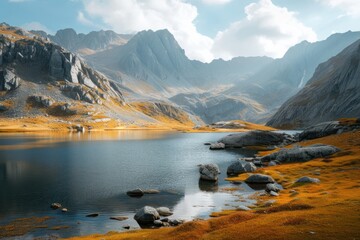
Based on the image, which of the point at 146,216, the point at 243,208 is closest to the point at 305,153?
the point at 243,208

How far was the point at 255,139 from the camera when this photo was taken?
14700cm

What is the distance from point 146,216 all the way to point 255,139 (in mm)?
115330

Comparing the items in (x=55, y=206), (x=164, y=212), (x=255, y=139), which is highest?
(x=255, y=139)

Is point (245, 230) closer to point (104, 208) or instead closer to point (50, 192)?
point (104, 208)

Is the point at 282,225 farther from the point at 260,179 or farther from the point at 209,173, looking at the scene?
the point at 209,173

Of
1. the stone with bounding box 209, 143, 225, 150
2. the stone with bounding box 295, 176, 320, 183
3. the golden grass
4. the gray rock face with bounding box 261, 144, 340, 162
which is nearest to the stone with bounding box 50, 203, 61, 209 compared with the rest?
the golden grass

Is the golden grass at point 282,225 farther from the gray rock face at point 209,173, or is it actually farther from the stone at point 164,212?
the gray rock face at point 209,173

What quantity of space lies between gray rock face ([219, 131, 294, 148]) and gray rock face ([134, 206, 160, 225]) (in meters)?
107

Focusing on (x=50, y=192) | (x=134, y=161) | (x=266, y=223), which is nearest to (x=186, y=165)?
(x=134, y=161)

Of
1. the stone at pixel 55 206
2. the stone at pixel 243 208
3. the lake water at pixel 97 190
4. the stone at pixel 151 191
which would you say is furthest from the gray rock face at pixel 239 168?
the stone at pixel 55 206

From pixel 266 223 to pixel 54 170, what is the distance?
61972 mm

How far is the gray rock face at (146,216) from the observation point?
39344mm

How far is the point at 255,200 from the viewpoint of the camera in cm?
4981

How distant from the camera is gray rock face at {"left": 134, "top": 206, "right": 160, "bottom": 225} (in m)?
39.3
